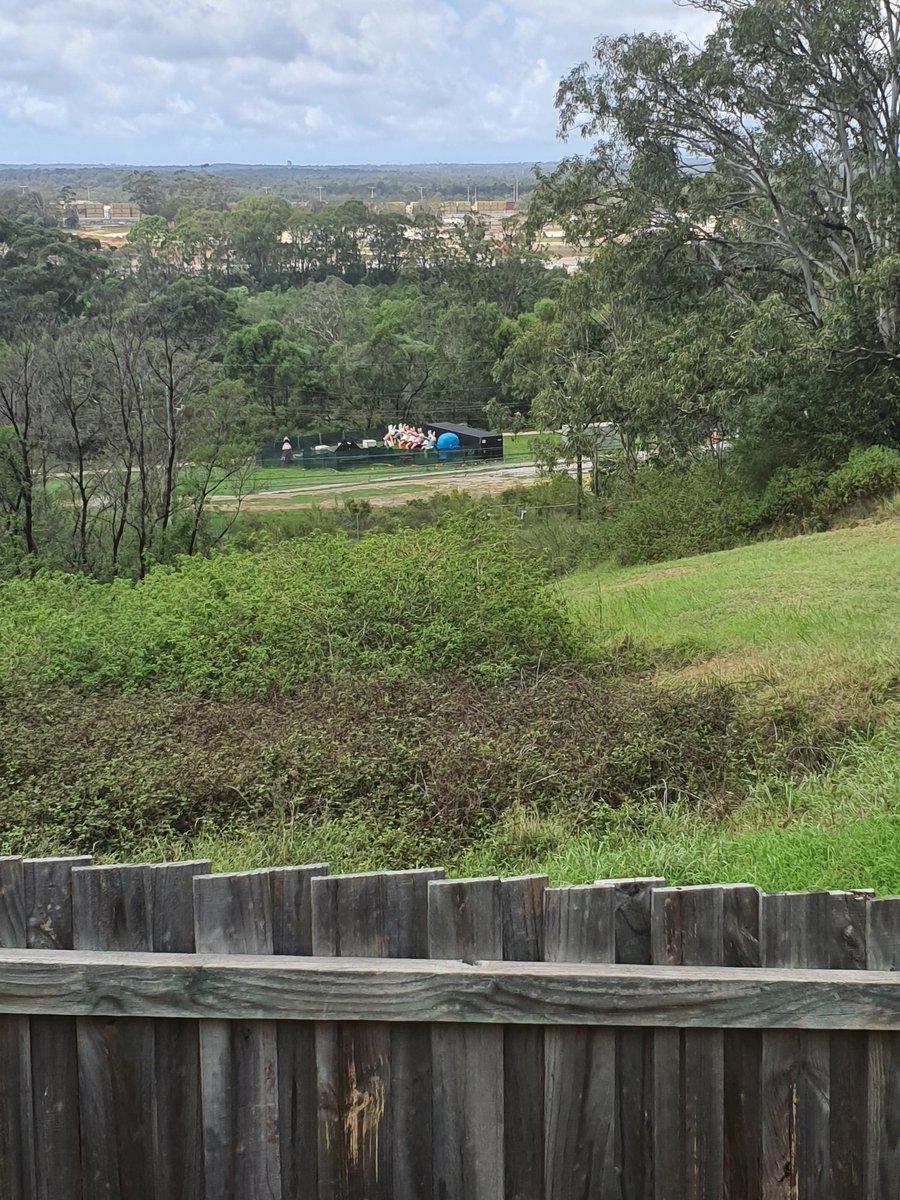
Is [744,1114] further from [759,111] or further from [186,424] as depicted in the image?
[186,424]

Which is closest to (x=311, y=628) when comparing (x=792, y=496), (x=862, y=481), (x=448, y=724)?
(x=448, y=724)

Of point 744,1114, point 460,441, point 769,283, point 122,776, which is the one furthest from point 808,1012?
point 460,441

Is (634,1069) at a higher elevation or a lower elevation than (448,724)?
higher

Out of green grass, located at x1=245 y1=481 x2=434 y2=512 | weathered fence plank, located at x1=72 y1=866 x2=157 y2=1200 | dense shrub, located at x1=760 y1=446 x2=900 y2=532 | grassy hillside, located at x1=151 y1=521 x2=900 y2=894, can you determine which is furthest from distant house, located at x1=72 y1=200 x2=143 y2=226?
weathered fence plank, located at x1=72 y1=866 x2=157 y2=1200

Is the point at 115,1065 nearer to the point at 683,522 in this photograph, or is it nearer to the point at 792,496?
the point at 792,496

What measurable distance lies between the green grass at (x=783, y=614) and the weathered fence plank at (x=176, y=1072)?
532 cm

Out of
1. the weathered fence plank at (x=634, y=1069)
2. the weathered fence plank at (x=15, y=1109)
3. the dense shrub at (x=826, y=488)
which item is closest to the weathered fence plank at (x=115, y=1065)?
the weathered fence plank at (x=15, y=1109)

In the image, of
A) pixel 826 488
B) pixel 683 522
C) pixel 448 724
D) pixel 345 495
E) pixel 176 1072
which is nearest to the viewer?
pixel 176 1072

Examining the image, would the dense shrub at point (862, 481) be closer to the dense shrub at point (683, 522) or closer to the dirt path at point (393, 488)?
the dense shrub at point (683, 522)

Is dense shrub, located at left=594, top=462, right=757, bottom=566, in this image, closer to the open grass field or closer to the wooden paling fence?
the wooden paling fence

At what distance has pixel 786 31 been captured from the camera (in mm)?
24859

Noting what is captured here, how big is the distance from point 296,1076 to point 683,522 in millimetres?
21246

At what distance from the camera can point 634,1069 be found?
2.60m

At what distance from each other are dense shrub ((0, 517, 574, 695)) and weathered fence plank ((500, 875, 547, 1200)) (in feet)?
17.7
